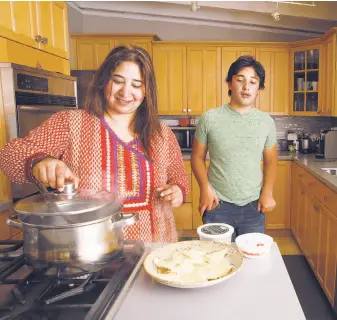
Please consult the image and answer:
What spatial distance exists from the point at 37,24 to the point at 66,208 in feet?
5.82

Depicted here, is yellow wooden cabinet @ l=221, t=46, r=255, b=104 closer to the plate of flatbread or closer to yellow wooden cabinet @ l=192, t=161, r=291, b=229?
yellow wooden cabinet @ l=192, t=161, r=291, b=229

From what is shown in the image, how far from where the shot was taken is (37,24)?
217 cm

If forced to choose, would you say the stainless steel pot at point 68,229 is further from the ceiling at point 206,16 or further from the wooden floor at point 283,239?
the ceiling at point 206,16

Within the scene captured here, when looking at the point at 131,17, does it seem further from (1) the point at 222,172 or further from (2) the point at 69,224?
(2) the point at 69,224

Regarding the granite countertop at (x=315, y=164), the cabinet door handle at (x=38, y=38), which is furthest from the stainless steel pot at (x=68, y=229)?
the granite countertop at (x=315, y=164)

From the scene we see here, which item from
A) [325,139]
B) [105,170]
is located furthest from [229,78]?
[325,139]

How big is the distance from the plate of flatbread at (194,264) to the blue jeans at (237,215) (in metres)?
1.05

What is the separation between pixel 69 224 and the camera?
2.47 ft

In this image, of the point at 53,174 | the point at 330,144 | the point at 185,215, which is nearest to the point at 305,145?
the point at 330,144

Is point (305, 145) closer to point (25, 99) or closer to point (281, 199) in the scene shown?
point (281, 199)

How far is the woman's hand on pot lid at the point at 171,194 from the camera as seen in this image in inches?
44.1

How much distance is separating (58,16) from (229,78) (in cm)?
131

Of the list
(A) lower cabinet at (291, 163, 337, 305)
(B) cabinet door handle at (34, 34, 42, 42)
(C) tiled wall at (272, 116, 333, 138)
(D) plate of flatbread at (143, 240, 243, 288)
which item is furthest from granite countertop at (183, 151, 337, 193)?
(B) cabinet door handle at (34, 34, 42, 42)

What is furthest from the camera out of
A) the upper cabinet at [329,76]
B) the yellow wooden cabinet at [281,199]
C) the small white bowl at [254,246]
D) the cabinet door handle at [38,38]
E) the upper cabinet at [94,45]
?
the upper cabinet at [94,45]
